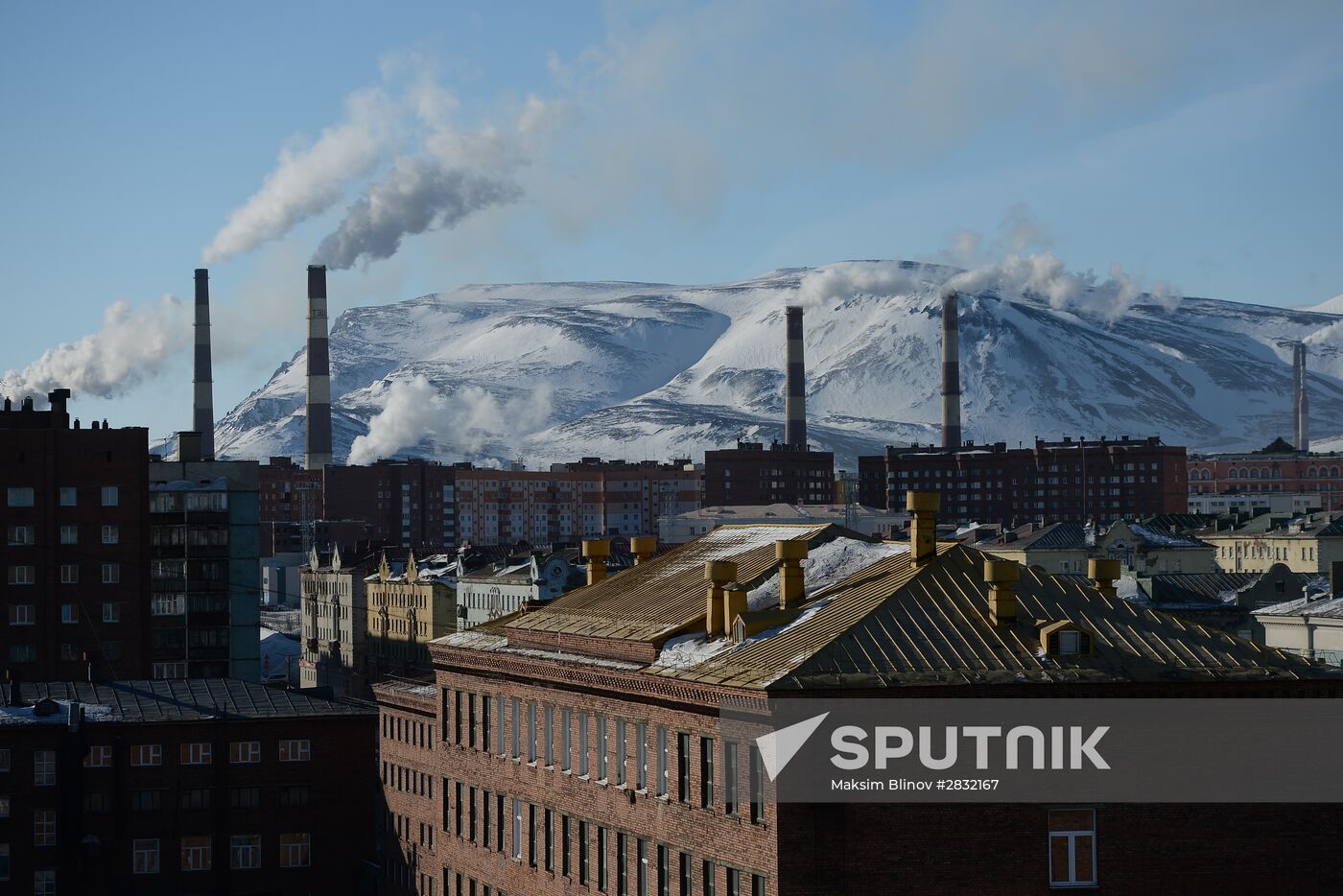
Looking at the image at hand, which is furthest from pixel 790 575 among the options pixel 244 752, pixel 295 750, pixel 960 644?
pixel 244 752

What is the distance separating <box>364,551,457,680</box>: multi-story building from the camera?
160m

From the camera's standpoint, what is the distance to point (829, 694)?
35219 mm

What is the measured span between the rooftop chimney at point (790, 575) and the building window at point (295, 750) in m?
36.0

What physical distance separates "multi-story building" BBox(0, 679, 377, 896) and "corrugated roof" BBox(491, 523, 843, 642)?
A: 2157cm

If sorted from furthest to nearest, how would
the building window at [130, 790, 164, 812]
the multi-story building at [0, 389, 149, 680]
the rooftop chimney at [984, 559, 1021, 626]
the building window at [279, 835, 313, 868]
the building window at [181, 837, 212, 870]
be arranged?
the multi-story building at [0, 389, 149, 680]
the building window at [279, 835, 313, 868]
the building window at [181, 837, 212, 870]
the building window at [130, 790, 164, 812]
the rooftop chimney at [984, 559, 1021, 626]

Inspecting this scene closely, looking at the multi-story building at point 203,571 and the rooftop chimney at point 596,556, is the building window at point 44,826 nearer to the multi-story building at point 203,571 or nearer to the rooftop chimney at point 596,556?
the rooftop chimney at point 596,556

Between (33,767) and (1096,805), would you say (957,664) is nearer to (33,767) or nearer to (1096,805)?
(1096,805)

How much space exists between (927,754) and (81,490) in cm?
7189

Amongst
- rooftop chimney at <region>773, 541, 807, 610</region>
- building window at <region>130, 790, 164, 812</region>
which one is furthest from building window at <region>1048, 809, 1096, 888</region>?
building window at <region>130, 790, 164, 812</region>

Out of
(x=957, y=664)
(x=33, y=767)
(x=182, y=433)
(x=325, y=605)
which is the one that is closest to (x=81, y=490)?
(x=182, y=433)

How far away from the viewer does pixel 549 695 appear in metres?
47.0

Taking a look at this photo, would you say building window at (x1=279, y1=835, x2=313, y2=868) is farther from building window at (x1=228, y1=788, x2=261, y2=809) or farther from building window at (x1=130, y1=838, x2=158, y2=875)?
building window at (x1=130, y1=838, x2=158, y2=875)

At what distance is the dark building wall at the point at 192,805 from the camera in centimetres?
6856

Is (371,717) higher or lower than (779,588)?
lower
